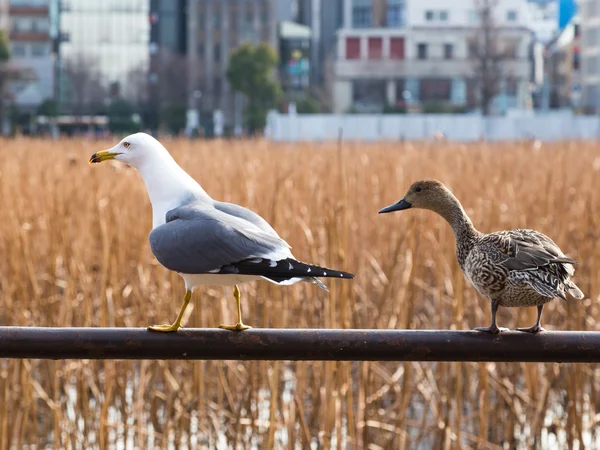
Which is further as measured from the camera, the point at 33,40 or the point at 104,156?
the point at 33,40

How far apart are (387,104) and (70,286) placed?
142 ft

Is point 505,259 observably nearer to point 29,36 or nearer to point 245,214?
point 245,214

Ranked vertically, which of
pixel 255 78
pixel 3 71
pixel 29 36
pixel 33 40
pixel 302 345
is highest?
pixel 29 36

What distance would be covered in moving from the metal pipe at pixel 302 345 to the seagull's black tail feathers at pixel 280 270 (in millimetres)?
110

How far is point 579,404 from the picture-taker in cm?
306

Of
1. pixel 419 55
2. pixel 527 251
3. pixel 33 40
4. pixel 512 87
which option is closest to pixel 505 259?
pixel 527 251

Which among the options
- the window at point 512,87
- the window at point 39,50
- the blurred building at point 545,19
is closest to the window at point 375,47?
the window at point 512,87

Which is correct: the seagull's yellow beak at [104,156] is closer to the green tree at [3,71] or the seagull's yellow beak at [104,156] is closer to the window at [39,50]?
the green tree at [3,71]

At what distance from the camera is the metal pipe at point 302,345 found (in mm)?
1017

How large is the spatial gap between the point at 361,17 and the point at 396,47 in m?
5.16

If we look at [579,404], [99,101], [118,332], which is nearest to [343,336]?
[118,332]

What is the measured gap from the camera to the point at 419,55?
52.3 metres

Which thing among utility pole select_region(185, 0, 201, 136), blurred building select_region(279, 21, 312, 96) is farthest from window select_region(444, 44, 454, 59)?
Answer: utility pole select_region(185, 0, 201, 136)

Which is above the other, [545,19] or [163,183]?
[545,19]
